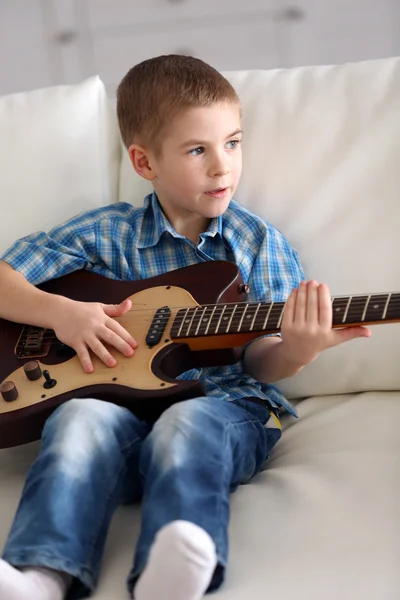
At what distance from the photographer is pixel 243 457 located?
1.12 m

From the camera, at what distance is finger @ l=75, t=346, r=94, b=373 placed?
122 centimetres

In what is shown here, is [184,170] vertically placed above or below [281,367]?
above

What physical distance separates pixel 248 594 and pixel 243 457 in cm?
25

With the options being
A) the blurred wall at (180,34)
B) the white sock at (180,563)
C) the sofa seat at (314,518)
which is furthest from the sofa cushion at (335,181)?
the blurred wall at (180,34)

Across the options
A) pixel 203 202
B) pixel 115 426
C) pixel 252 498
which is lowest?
pixel 252 498

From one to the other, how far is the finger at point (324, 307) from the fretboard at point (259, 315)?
0.01 meters

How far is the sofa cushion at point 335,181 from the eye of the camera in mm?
1412

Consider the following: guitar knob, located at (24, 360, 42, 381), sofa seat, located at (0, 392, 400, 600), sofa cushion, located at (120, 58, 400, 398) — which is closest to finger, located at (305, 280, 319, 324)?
sofa seat, located at (0, 392, 400, 600)

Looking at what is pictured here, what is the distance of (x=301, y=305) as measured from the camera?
1094 millimetres

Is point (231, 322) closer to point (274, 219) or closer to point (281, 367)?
point (281, 367)

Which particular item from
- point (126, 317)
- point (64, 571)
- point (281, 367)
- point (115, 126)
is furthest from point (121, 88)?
point (64, 571)

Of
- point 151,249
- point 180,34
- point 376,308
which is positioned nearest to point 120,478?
point 376,308

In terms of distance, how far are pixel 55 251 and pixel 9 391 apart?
327 mm

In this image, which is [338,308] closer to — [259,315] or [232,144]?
[259,315]
